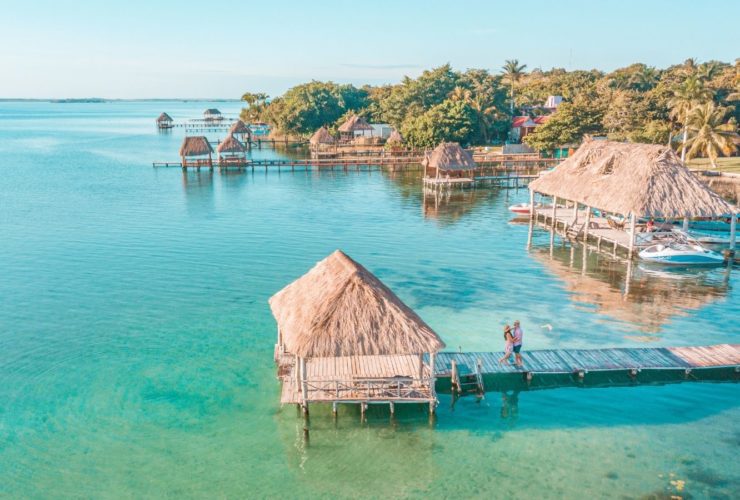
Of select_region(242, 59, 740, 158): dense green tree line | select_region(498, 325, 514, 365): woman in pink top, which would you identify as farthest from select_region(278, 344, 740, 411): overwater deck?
select_region(242, 59, 740, 158): dense green tree line

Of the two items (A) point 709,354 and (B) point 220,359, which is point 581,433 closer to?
(A) point 709,354

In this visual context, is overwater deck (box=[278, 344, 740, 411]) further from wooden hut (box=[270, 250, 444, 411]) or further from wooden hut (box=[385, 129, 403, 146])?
wooden hut (box=[385, 129, 403, 146])

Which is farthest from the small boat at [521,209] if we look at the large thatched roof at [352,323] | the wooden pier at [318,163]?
the large thatched roof at [352,323]

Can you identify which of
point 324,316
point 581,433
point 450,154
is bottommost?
point 581,433

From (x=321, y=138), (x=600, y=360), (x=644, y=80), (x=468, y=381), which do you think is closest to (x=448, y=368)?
(x=468, y=381)

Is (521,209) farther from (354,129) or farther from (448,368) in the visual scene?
(354,129)

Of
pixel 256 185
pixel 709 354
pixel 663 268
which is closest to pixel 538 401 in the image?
pixel 709 354
